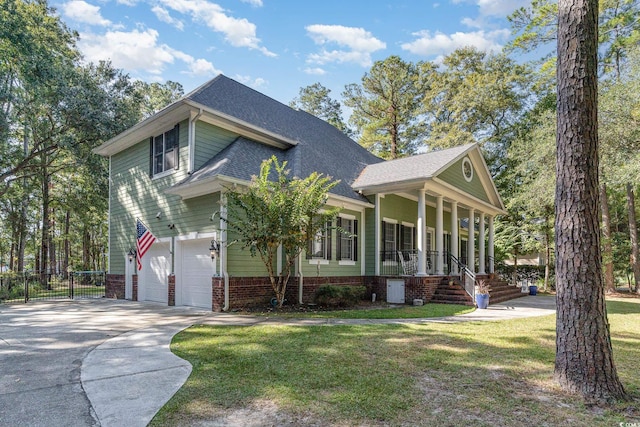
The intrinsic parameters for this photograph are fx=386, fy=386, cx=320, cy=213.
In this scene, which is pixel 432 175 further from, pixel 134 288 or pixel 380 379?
pixel 134 288

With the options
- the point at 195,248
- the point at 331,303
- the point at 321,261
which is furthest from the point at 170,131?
the point at 331,303

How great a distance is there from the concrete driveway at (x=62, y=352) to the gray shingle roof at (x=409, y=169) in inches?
286

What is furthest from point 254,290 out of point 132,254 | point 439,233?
point 439,233

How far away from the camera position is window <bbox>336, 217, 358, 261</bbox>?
13.3 m

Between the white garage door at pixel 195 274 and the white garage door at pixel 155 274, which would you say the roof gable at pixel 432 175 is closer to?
the white garage door at pixel 195 274

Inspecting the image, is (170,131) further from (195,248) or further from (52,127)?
(52,127)

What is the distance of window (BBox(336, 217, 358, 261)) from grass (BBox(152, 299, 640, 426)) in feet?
20.0

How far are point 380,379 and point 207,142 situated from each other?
→ 9.43 metres

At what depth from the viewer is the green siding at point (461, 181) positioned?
1408 cm

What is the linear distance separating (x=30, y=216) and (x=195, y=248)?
1047 inches

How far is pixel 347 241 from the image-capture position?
44.7ft

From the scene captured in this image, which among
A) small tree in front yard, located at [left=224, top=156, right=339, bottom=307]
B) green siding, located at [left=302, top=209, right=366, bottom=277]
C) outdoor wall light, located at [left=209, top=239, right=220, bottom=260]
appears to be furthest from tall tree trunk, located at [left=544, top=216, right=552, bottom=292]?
outdoor wall light, located at [left=209, top=239, right=220, bottom=260]

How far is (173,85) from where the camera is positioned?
33781 millimetres

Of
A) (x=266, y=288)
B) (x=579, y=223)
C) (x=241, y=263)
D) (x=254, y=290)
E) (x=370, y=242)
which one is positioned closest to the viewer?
(x=579, y=223)
